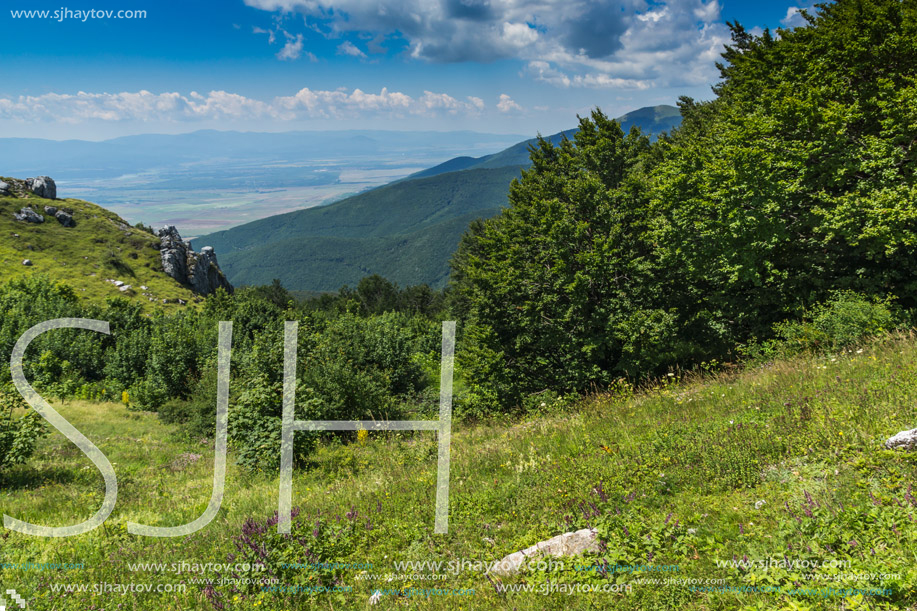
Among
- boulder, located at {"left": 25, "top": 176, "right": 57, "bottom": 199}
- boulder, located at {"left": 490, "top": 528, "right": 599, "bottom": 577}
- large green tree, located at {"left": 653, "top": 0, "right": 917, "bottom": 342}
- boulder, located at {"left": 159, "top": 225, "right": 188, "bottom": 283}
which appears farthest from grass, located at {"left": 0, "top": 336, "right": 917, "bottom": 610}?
boulder, located at {"left": 25, "top": 176, "right": 57, "bottom": 199}

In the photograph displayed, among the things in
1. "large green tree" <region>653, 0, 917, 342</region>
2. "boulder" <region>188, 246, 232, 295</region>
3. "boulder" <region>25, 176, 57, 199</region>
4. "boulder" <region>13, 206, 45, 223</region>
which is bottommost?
"boulder" <region>188, 246, 232, 295</region>

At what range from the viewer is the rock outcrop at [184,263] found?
121688 mm

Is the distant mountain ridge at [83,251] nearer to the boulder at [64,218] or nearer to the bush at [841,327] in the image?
the boulder at [64,218]

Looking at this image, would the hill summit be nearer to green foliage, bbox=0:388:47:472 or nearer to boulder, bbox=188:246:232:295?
boulder, bbox=188:246:232:295

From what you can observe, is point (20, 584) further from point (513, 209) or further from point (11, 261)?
point (11, 261)

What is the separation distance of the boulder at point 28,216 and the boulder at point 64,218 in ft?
15.2

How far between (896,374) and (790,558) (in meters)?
5.52

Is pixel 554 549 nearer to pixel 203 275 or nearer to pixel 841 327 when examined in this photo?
pixel 841 327

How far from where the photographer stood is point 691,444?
642cm

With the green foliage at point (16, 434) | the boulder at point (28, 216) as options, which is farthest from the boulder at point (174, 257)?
the green foliage at point (16, 434)

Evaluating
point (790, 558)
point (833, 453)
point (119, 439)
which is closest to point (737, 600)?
point (790, 558)

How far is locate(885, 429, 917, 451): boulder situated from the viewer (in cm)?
462

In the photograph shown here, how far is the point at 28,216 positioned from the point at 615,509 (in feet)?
546

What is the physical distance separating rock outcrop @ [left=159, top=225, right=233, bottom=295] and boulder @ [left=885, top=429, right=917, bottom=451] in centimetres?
13123
